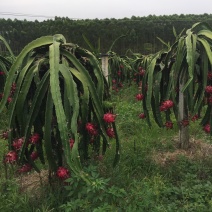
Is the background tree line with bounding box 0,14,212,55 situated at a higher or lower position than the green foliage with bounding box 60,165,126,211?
higher

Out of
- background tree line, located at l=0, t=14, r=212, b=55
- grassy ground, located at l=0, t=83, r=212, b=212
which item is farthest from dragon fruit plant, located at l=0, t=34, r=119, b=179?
background tree line, located at l=0, t=14, r=212, b=55

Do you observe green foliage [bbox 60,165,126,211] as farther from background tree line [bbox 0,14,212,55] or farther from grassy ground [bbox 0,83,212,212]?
background tree line [bbox 0,14,212,55]

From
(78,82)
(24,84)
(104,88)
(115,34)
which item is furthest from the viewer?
(115,34)

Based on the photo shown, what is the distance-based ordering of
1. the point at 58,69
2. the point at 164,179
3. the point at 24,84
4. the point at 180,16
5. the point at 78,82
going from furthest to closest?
the point at 180,16, the point at 164,179, the point at 78,82, the point at 24,84, the point at 58,69

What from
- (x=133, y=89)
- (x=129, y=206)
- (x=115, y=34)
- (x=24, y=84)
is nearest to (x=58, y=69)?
(x=24, y=84)

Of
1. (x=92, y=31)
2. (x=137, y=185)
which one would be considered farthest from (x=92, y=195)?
(x=92, y=31)

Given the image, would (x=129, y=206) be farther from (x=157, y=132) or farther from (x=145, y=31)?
(x=145, y=31)

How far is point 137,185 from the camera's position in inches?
110

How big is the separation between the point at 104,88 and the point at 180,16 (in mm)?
11561

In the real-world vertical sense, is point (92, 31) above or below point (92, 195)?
above

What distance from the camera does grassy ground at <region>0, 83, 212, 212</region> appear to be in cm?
238

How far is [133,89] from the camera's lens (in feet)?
24.4

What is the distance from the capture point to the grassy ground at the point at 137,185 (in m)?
2.38

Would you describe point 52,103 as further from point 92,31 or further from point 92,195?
point 92,31
